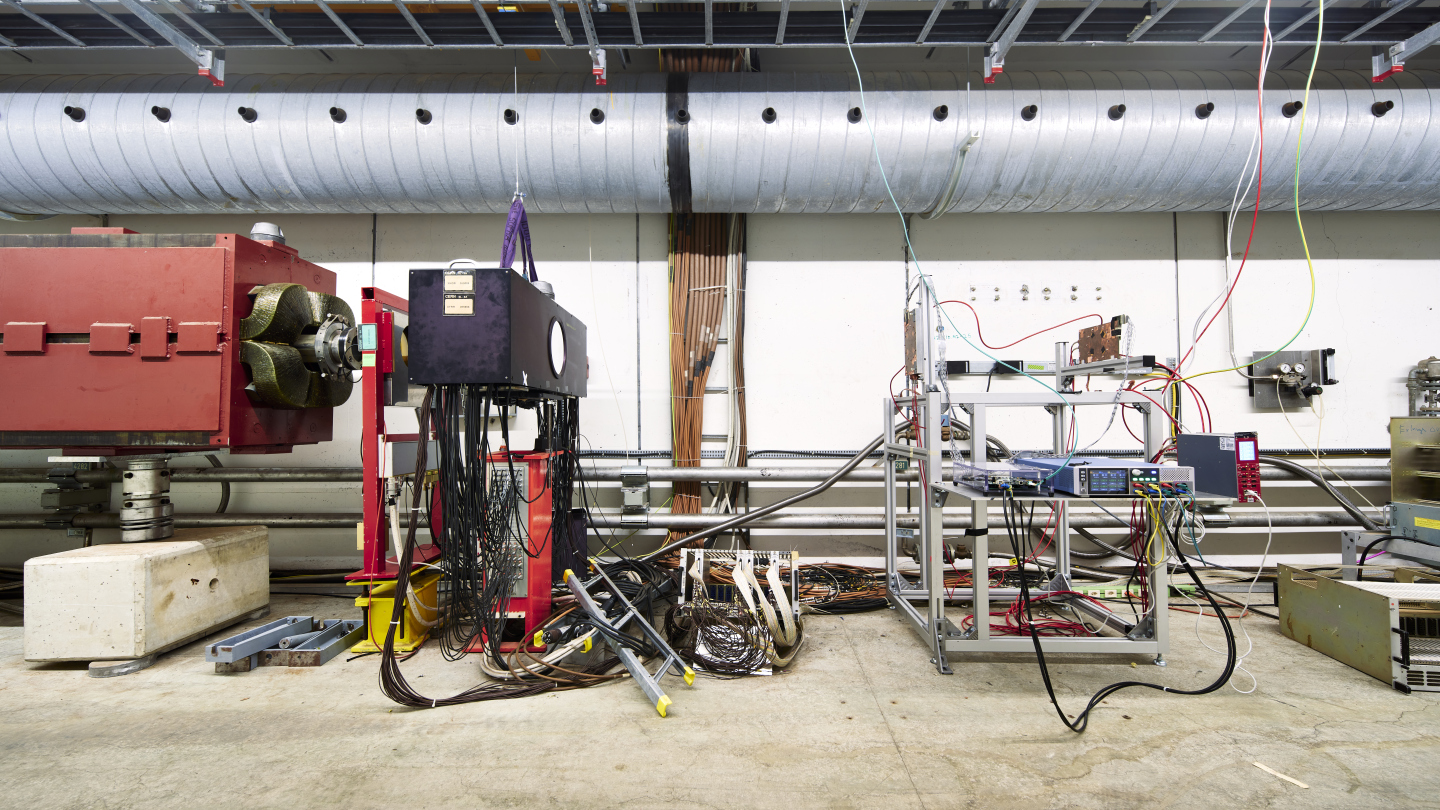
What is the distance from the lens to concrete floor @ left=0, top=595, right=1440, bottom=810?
1345 mm

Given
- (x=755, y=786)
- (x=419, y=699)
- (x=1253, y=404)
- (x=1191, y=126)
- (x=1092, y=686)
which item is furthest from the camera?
(x=1253, y=404)

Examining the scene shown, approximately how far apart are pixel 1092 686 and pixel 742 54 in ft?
10.4

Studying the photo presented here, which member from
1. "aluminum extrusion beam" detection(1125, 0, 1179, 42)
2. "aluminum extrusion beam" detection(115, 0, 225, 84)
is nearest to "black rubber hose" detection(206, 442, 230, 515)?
"aluminum extrusion beam" detection(115, 0, 225, 84)

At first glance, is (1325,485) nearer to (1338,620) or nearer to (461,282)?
(1338,620)

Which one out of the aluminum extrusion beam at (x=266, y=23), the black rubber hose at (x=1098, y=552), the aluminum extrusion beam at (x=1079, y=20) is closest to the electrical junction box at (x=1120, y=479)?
the black rubber hose at (x=1098, y=552)

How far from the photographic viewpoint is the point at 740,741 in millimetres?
1540

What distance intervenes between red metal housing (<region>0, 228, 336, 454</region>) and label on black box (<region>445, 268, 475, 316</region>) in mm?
1097

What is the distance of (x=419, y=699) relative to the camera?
1.72m

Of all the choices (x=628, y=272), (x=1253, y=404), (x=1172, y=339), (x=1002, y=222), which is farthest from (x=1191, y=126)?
(x=628, y=272)

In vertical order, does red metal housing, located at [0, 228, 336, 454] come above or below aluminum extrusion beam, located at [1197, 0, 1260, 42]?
→ below

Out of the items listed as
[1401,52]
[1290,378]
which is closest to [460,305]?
[1401,52]

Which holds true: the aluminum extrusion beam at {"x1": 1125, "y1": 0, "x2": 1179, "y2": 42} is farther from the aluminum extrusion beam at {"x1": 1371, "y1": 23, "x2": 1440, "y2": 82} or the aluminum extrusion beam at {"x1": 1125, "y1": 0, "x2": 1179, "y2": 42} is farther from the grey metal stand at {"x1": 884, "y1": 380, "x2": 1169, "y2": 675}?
the grey metal stand at {"x1": 884, "y1": 380, "x2": 1169, "y2": 675}

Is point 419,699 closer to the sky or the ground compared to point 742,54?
closer to the ground

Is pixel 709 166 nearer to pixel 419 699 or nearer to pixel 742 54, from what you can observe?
pixel 742 54
